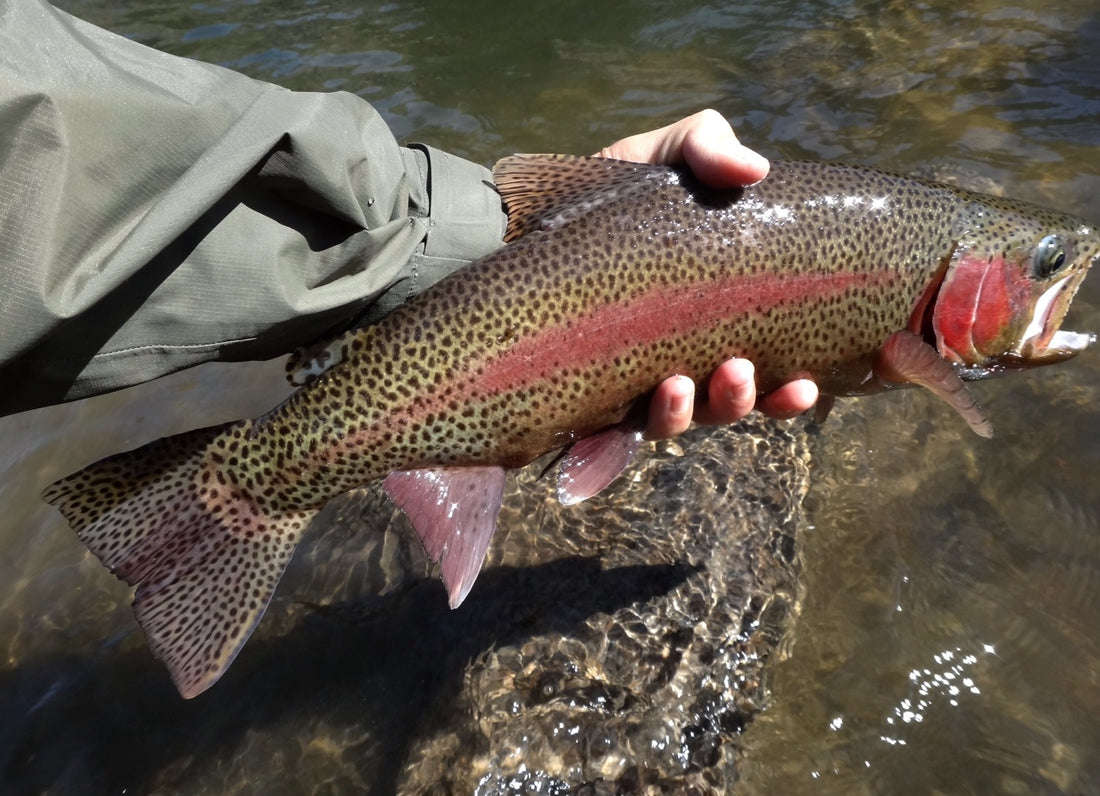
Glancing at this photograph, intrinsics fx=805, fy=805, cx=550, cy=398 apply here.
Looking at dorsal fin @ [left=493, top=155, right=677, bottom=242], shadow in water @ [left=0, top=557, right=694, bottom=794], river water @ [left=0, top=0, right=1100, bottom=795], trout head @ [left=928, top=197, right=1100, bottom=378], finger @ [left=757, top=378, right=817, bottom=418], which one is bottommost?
shadow in water @ [left=0, top=557, right=694, bottom=794]

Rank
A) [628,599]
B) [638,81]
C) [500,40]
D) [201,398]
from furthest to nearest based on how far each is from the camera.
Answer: [500,40] < [638,81] < [201,398] < [628,599]

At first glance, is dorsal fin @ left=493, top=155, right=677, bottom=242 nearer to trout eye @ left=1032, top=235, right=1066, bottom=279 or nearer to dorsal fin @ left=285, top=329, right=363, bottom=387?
dorsal fin @ left=285, top=329, right=363, bottom=387

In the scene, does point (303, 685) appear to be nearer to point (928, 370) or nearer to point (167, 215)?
point (167, 215)

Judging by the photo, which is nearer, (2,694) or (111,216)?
(111,216)

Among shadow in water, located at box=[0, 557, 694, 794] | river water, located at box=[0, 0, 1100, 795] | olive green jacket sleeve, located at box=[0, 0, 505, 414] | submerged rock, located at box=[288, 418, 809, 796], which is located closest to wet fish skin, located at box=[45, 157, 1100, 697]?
olive green jacket sleeve, located at box=[0, 0, 505, 414]

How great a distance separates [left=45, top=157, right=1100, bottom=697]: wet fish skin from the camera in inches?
106

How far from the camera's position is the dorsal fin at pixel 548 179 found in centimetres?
288

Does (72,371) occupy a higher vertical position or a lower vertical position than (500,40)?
higher

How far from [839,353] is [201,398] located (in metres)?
4.53

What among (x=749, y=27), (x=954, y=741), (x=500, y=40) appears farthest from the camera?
(x=500, y=40)

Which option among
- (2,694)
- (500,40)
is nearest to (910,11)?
(500,40)

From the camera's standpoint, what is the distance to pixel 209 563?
2.73 meters

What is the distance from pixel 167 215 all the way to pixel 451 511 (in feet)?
4.19

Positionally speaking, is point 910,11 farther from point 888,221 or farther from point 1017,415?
point 888,221
